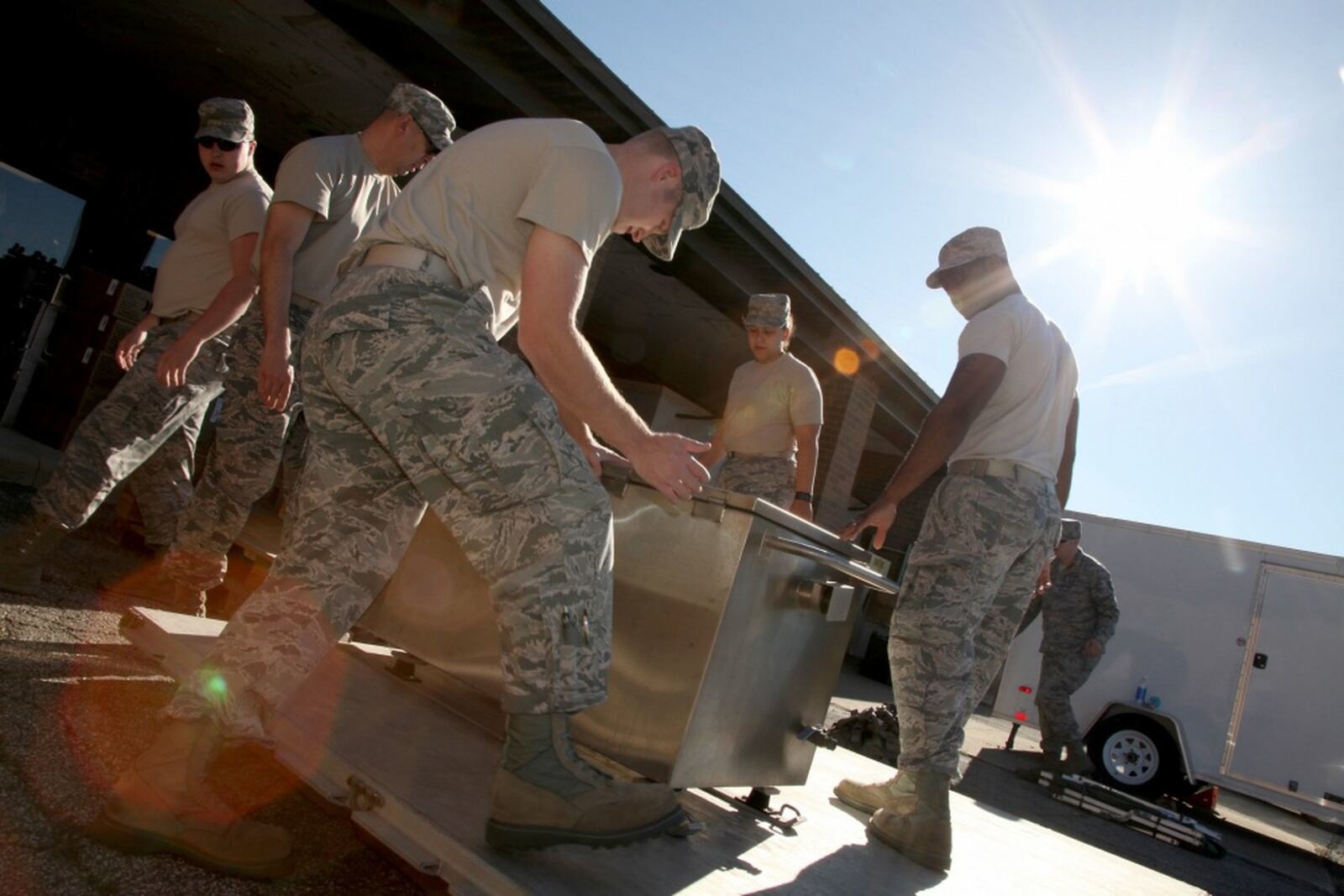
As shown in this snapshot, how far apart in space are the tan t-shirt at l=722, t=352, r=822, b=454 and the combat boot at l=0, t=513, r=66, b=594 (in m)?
2.95

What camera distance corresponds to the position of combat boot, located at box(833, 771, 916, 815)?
244 cm

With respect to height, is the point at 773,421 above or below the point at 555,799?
above

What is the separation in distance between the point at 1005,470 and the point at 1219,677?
24.1 ft

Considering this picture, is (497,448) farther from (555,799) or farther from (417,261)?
(555,799)

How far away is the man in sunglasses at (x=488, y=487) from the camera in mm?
1489

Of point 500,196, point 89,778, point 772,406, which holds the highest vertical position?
point 772,406

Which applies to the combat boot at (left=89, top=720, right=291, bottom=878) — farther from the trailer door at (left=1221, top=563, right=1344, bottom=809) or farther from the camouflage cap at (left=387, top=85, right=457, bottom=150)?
the trailer door at (left=1221, top=563, right=1344, bottom=809)

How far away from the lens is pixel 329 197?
2.92 meters

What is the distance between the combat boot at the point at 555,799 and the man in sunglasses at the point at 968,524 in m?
1.11

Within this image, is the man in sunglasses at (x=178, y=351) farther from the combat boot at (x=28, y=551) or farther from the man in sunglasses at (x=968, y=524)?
the man in sunglasses at (x=968, y=524)

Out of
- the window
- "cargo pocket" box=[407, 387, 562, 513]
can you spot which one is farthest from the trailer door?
the window

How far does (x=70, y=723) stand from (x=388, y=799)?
110cm

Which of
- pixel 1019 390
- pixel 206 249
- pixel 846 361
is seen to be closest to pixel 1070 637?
pixel 846 361

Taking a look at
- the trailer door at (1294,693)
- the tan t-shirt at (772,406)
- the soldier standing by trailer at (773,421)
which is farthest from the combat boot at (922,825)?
the trailer door at (1294,693)
